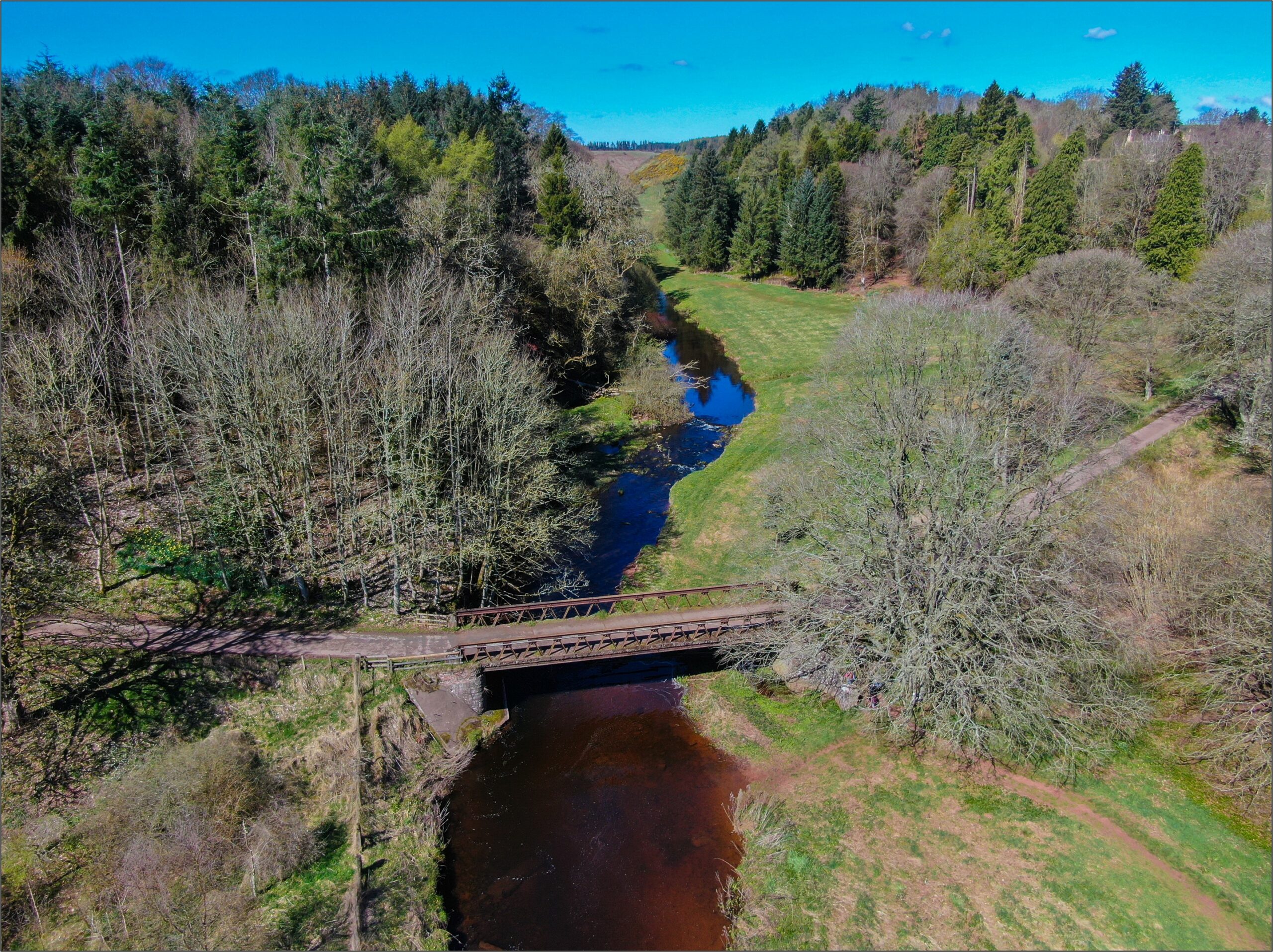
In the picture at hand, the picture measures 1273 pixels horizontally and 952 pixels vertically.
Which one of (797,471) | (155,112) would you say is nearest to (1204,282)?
(797,471)

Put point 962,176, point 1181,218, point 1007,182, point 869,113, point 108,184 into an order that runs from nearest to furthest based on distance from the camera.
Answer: point 108,184 → point 1181,218 → point 1007,182 → point 962,176 → point 869,113

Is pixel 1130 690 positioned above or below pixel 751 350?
below

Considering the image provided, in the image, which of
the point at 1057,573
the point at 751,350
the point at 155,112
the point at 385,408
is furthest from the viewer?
the point at 751,350

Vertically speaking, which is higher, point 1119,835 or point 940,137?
point 940,137

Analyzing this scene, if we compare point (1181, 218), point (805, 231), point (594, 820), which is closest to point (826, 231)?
point (805, 231)

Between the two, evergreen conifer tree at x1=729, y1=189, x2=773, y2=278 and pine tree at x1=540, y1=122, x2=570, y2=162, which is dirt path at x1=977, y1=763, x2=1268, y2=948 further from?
evergreen conifer tree at x1=729, y1=189, x2=773, y2=278

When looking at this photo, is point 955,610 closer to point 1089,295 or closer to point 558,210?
point 1089,295

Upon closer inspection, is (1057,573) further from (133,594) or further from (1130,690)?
(133,594)

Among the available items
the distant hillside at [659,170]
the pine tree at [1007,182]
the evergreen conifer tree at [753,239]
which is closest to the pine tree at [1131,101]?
the pine tree at [1007,182]

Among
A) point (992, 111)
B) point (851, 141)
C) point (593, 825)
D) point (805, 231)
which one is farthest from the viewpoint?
point (851, 141)
